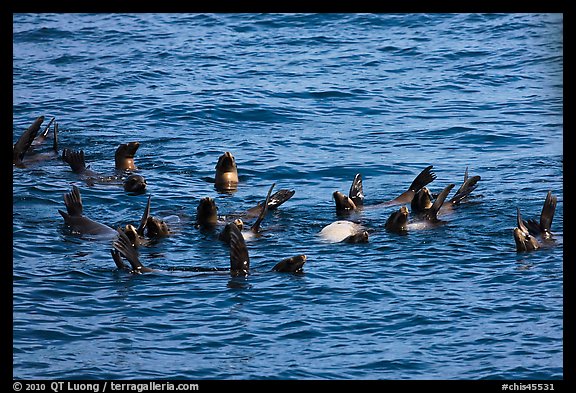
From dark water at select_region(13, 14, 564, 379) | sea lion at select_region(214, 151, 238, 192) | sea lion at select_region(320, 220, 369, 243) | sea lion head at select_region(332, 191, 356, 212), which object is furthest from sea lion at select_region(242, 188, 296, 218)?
sea lion at select_region(214, 151, 238, 192)

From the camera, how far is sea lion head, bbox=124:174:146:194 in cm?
1398

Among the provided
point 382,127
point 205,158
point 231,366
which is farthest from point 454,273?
point 382,127

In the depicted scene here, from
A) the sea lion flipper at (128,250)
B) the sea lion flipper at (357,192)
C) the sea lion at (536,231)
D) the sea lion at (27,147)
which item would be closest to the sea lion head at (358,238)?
the sea lion at (536,231)

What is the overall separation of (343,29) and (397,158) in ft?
30.9

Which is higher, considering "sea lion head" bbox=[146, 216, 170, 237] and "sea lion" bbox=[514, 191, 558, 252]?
"sea lion head" bbox=[146, 216, 170, 237]

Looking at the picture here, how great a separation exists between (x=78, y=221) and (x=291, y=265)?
10.2 ft

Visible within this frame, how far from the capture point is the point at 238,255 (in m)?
10.5

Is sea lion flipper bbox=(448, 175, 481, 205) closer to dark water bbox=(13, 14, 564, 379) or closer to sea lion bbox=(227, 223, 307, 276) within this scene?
dark water bbox=(13, 14, 564, 379)

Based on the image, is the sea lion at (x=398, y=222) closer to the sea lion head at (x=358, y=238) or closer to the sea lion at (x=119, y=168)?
the sea lion head at (x=358, y=238)

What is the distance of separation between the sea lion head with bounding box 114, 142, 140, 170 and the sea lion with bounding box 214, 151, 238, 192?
1.51 metres

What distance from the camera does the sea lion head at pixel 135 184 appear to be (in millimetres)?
13984

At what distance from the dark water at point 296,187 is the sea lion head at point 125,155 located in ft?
0.76
